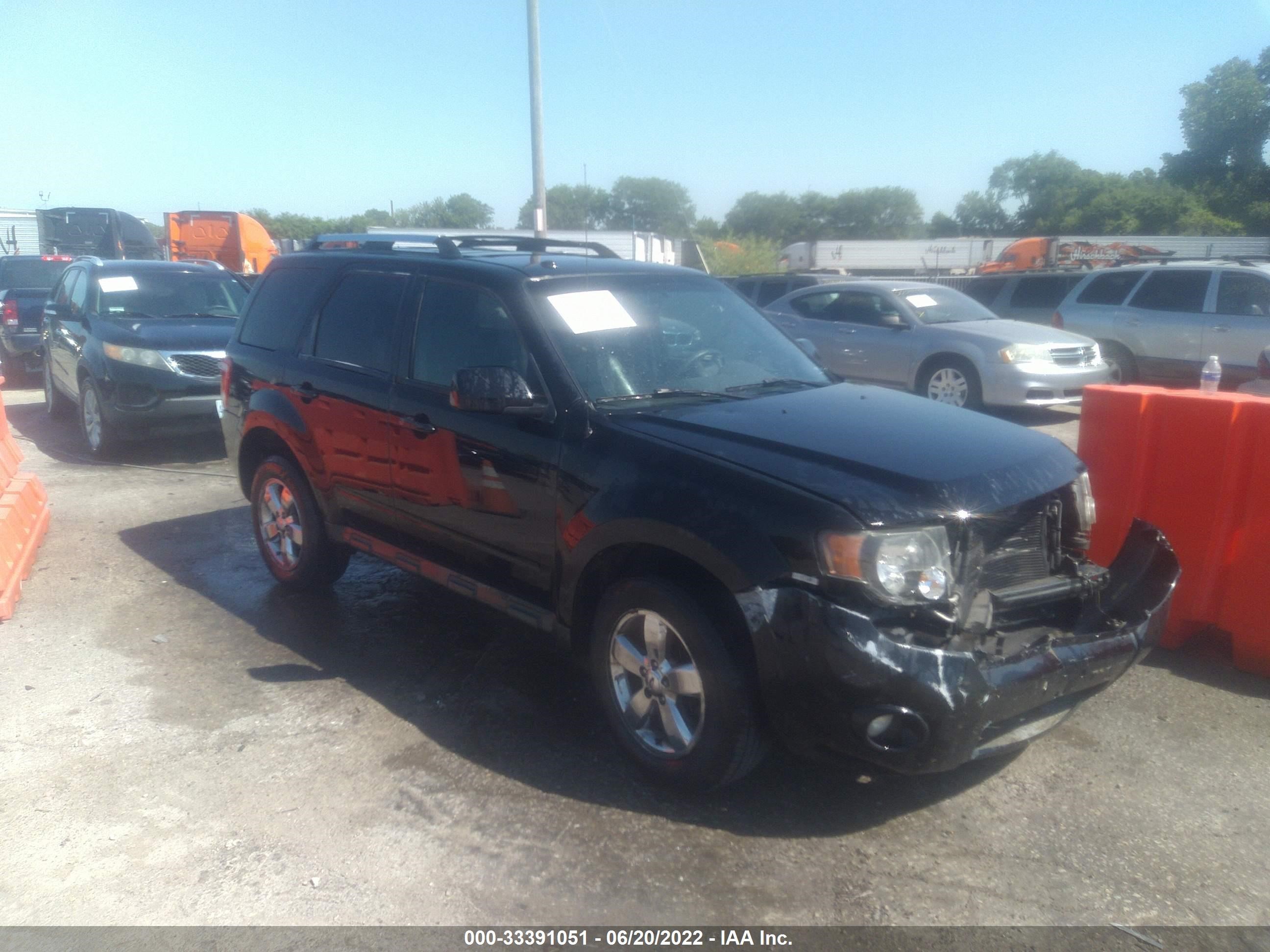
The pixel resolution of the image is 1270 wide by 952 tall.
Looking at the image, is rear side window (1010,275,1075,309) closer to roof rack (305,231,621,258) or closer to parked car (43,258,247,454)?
roof rack (305,231,621,258)

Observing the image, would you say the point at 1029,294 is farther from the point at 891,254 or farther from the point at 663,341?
the point at 891,254

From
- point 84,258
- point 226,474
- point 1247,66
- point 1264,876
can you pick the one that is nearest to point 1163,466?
point 1264,876

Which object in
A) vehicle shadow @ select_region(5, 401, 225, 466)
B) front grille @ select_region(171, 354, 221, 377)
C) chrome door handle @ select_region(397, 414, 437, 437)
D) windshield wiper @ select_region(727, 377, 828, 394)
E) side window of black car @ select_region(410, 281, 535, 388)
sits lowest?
vehicle shadow @ select_region(5, 401, 225, 466)

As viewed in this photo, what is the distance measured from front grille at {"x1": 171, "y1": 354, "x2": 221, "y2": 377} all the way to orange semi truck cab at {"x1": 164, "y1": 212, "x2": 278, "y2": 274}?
19695mm

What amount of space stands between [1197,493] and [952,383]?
6894 millimetres

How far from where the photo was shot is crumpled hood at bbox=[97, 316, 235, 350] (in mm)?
9336

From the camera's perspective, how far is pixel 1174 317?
11.9m

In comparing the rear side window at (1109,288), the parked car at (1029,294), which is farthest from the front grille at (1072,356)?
the parked car at (1029,294)

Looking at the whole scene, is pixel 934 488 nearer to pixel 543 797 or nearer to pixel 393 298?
pixel 543 797

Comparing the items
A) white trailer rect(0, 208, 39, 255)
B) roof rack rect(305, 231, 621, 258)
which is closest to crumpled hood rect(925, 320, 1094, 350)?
roof rack rect(305, 231, 621, 258)

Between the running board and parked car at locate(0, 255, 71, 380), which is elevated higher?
parked car at locate(0, 255, 71, 380)

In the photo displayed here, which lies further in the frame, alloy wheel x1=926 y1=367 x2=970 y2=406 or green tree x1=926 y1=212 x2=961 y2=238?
green tree x1=926 y1=212 x2=961 y2=238

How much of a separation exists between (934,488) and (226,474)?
7671mm

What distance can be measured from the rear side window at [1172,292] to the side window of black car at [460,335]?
34.8 feet
